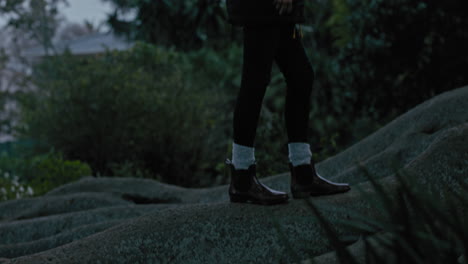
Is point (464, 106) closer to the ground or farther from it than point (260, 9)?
closer to the ground

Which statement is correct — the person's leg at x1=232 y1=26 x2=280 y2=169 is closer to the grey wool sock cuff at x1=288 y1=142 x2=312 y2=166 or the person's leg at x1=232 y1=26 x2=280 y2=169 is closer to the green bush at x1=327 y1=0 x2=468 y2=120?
the grey wool sock cuff at x1=288 y1=142 x2=312 y2=166

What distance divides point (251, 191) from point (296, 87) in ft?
2.10

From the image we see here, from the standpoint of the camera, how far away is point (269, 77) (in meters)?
2.89

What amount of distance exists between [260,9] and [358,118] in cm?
600

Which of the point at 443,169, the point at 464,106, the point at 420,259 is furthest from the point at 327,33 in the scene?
the point at 420,259

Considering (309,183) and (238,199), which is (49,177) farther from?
(309,183)

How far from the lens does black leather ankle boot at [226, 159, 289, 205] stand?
299cm

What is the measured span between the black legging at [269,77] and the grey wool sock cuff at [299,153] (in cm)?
3

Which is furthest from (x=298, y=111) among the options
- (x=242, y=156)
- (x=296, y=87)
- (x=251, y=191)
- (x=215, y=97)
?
(x=215, y=97)

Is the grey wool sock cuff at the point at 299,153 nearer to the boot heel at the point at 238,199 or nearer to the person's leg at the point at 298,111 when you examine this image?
the person's leg at the point at 298,111

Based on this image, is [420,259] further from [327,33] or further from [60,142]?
[327,33]

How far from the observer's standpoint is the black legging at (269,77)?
2.86 meters

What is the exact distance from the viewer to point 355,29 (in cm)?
812

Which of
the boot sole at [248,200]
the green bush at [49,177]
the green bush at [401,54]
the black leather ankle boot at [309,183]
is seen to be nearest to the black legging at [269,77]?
the black leather ankle boot at [309,183]
